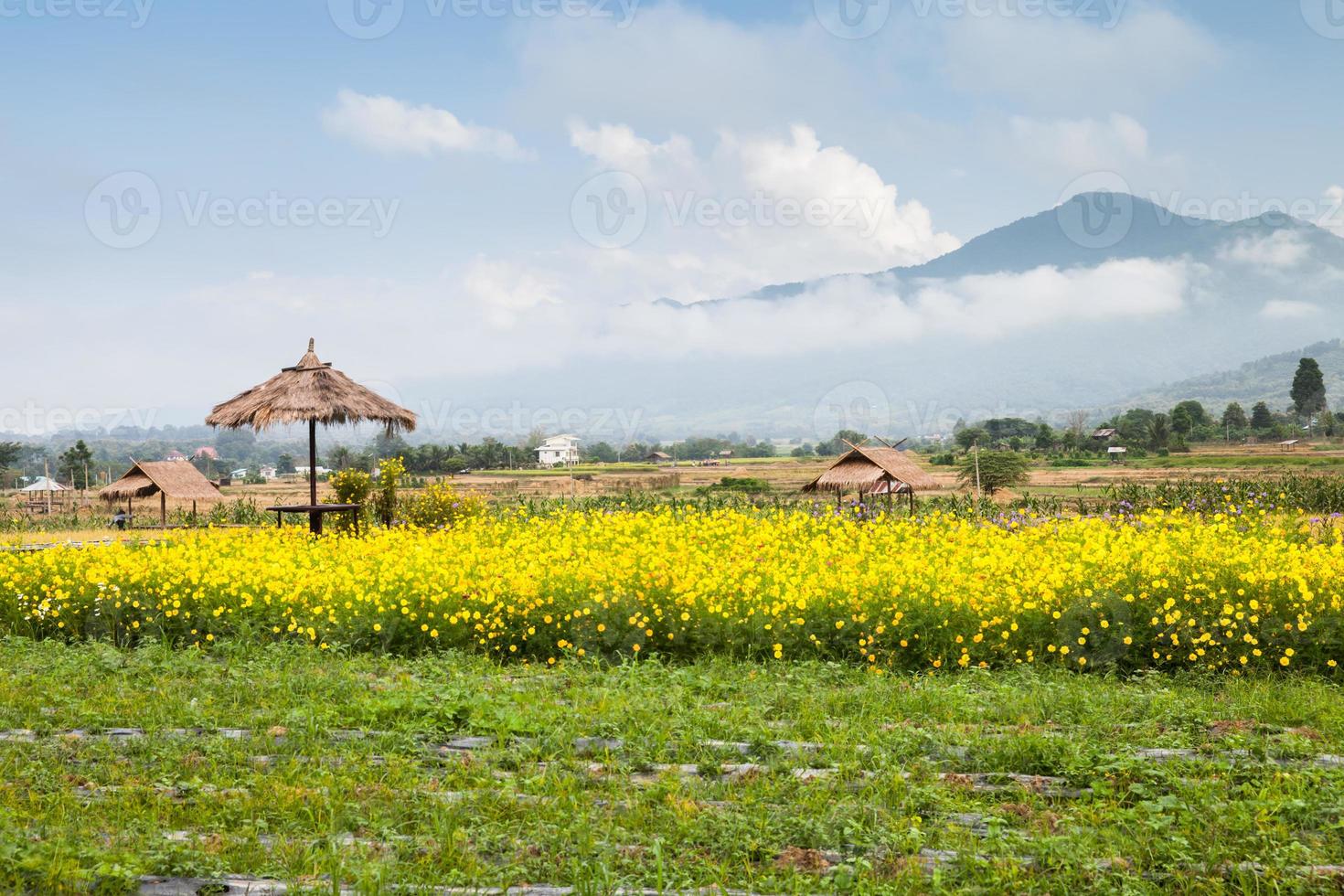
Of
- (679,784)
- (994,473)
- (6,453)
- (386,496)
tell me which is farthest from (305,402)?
(6,453)

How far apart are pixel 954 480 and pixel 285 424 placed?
133 ft

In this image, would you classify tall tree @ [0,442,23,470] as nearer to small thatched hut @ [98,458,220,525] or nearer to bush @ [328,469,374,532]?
small thatched hut @ [98,458,220,525]

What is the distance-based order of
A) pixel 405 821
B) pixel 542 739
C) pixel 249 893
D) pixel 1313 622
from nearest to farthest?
pixel 249 893, pixel 405 821, pixel 542 739, pixel 1313 622

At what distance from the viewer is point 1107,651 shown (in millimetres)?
7168

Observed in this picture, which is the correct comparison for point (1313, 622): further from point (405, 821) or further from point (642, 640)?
point (405, 821)

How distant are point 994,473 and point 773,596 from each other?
39025mm

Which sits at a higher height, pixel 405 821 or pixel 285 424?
pixel 285 424

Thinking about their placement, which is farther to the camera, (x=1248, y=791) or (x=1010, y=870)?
(x=1248, y=791)

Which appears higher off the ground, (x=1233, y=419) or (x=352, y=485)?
(x=1233, y=419)

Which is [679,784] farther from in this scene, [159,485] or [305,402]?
[159,485]

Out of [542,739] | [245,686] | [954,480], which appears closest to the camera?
[542,739]

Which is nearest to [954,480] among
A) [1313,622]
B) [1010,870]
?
[1313,622]

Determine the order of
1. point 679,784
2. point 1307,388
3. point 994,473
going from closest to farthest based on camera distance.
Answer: point 679,784 → point 994,473 → point 1307,388

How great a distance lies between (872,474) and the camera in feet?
69.0
